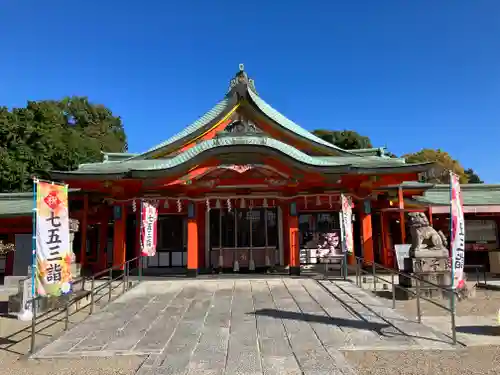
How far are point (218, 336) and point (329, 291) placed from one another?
4.50 m

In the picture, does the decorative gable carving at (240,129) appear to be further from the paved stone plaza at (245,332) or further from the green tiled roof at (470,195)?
the green tiled roof at (470,195)

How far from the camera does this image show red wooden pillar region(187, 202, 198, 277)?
12.8 m

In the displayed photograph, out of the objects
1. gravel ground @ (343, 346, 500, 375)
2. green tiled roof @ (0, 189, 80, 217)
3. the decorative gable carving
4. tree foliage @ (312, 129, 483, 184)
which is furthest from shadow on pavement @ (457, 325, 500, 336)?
tree foliage @ (312, 129, 483, 184)

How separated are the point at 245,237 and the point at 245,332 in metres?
7.90

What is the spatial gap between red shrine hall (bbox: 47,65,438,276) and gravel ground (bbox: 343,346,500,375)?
7.23 meters

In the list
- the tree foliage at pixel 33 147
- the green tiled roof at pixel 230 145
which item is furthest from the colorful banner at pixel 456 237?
the tree foliage at pixel 33 147

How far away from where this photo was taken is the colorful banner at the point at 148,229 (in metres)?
12.2

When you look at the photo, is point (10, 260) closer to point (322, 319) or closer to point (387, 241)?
point (322, 319)

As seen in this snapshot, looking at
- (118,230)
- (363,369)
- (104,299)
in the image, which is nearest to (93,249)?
(118,230)

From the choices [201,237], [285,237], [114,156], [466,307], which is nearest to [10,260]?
[114,156]

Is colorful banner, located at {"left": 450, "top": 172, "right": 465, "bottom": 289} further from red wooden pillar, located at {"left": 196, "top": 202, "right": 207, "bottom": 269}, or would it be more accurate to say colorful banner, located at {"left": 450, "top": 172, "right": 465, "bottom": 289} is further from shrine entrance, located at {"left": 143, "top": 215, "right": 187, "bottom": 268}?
shrine entrance, located at {"left": 143, "top": 215, "right": 187, "bottom": 268}

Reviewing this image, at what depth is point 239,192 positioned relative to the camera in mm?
13617

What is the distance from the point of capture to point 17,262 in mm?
15539

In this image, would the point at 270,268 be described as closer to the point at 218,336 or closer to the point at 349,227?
the point at 349,227
